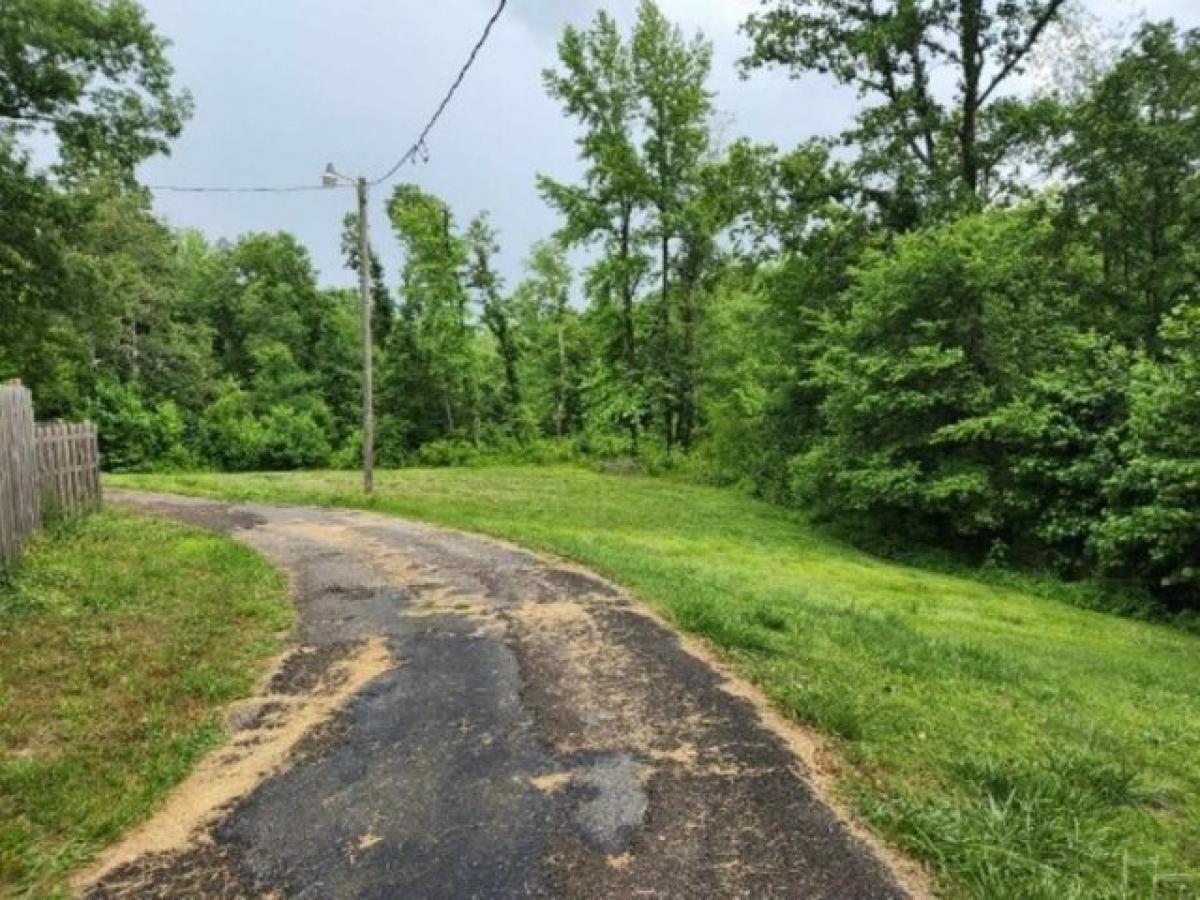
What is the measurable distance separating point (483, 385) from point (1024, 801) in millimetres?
34706

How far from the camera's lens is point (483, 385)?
3741cm

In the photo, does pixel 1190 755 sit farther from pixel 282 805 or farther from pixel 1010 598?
pixel 1010 598

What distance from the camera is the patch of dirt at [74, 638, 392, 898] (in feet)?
11.3

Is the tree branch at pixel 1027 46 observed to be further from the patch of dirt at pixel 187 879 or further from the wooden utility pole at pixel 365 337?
the patch of dirt at pixel 187 879

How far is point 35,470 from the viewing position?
31.2 ft

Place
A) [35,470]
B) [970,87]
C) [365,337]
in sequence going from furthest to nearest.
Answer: [970,87]
[365,337]
[35,470]

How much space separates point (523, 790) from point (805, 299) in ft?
65.9

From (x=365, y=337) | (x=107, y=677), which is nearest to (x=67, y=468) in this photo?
(x=107, y=677)

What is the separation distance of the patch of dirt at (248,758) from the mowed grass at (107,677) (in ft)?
0.36

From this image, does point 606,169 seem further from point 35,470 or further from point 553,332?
point 35,470

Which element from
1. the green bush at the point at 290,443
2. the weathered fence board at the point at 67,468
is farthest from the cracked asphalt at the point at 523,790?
the green bush at the point at 290,443

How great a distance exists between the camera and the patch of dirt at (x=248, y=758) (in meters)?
3.46

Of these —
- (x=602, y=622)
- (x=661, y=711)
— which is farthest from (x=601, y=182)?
(x=661, y=711)

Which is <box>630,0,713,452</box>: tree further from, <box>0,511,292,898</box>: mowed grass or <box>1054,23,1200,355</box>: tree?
<box>0,511,292,898</box>: mowed grass
